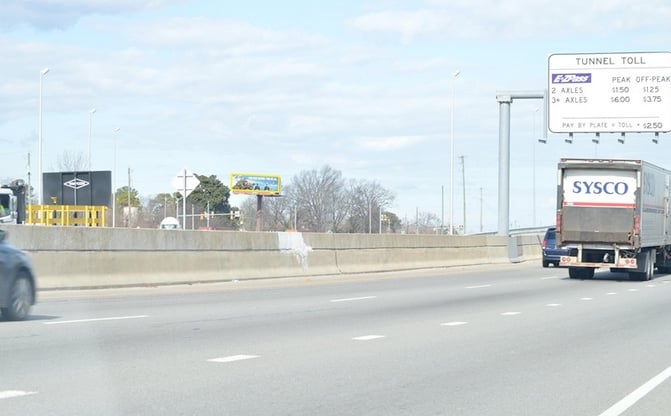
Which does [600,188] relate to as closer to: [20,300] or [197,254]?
[197,254]

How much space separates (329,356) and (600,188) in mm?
21646

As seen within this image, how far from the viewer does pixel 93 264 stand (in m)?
22.3

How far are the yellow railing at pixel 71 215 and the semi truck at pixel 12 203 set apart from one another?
25.4 feet

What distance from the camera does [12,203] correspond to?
2988 centimetres

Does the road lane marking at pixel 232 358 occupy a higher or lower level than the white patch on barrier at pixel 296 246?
lower

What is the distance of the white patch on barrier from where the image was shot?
2930cm

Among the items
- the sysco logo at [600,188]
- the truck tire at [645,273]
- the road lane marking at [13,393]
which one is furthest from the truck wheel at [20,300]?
the truck tire at [645,273]

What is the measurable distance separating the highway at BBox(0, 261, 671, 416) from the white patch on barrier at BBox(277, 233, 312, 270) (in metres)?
6.61

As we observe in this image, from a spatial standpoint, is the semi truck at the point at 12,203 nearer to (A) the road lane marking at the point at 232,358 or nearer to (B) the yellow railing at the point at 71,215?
(B) the yellow railing at the point at 71,215

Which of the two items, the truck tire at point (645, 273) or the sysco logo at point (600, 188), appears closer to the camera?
the sysco logo at point (600, 188)

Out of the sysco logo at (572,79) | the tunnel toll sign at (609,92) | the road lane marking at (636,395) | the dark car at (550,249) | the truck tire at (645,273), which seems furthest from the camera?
the dark car at (550,249)

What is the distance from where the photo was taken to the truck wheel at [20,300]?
15117 millimetres

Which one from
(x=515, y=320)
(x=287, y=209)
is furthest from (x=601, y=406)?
(x=287, y=209)

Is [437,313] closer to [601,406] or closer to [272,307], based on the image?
[272,307]
